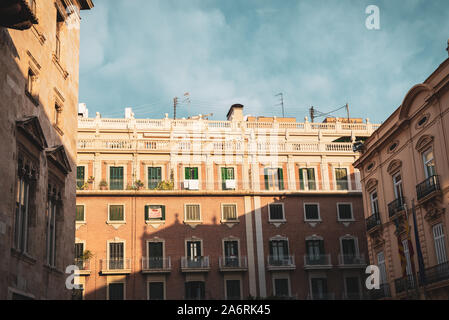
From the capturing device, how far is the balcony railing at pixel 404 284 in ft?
101

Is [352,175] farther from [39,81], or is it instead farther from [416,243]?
[39,81]

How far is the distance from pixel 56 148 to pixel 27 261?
4969 mm

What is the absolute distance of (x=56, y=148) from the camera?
75.8 ft

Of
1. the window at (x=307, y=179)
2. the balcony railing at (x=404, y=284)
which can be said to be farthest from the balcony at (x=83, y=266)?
the balcony railing at (x=404, y=284)

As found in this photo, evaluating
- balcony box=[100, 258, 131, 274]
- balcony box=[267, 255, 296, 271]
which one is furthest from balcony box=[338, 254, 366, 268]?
balcony box=[100, 258, 131, 274]

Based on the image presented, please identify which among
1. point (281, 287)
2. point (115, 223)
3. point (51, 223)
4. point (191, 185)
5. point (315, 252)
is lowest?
point (281, 287)

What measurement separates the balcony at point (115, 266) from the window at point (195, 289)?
14.6 ft

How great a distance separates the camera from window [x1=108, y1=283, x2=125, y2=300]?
43219 millimetres

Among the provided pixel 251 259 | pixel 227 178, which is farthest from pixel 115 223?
pixel 251 259

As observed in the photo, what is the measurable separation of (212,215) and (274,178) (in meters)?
6.49

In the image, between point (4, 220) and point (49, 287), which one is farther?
point (49, 287)

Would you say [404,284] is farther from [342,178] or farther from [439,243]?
[342,178]

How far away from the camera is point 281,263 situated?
1813 inches
